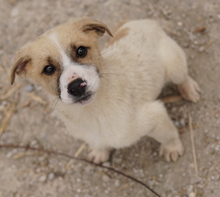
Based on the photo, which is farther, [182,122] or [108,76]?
[182,122]

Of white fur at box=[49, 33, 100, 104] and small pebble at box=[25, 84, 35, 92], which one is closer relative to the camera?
white fur at box=[49, 33, 100, 104]

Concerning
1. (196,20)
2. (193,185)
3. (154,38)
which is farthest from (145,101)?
(196,20)

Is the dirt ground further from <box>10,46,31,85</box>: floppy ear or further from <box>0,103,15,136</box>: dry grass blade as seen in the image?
<box>10,46,31,85</box>: floppy ear

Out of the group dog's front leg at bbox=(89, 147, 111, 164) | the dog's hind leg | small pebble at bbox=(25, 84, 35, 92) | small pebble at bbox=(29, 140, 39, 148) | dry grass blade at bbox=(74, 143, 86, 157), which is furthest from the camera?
small pebble at bbox=(25, 84, 35, 92)

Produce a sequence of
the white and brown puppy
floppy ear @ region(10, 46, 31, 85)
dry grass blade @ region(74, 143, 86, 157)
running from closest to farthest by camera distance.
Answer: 1. the white and brown puppy
2. floppy ear @ region(10, 46, 31, 85)
3. dry grass blade @ region(74, 143, 86, 157)

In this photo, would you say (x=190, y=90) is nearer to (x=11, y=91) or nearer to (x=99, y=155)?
(x=99, y=155)

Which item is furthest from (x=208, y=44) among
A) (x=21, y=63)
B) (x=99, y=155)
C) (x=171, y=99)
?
(x=21, y=63)

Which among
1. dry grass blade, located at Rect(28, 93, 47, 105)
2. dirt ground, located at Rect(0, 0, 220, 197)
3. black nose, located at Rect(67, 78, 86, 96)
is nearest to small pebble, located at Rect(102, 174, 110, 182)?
dirt ground, located at Rect(0, 0, 220, 197)

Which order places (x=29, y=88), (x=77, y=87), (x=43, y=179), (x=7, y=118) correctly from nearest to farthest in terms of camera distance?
1. (x=77, y=87)
2. (x=43, y=179)
3. (x=7, y=118)
4. (x=29, y=88)
